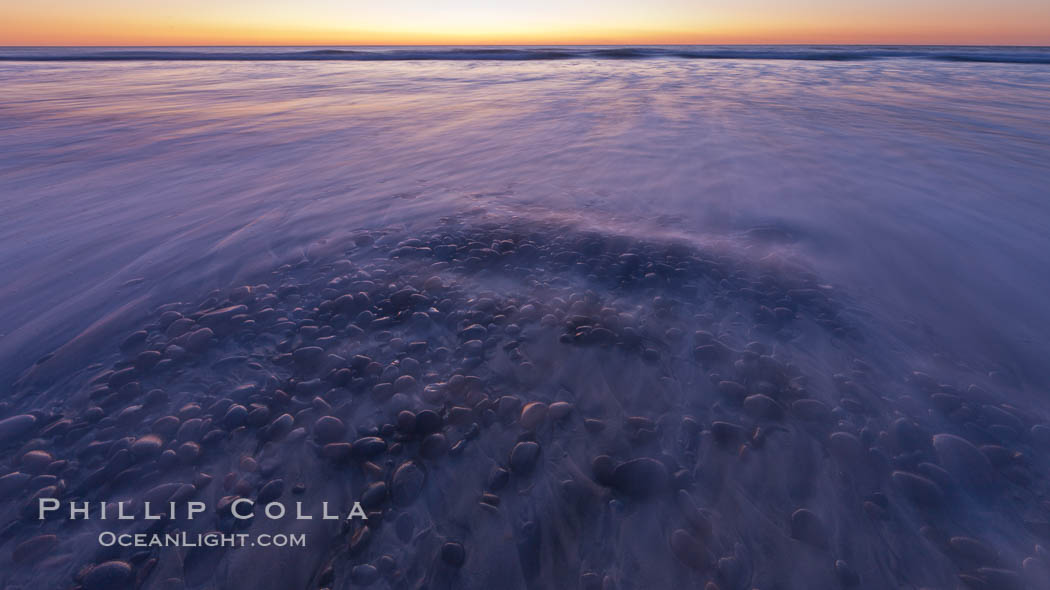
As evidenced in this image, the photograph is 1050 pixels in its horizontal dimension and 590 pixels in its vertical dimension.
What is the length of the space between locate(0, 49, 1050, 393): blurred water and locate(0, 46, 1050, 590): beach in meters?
0.04

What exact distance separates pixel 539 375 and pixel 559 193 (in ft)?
8.93

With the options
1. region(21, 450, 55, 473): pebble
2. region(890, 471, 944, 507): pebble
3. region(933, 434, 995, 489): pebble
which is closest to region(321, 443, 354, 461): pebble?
region(21, 450, 55, 473): pebble

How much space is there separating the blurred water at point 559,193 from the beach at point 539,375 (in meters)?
0.04

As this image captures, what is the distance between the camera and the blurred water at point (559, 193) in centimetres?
268

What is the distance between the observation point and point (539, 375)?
2115 millimetres

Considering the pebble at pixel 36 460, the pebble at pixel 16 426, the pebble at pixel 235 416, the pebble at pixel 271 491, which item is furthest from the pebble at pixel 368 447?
the pebble at pixel 16 426

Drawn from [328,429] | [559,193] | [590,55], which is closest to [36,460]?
[328,429]

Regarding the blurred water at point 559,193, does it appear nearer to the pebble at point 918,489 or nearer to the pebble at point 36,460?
the pebble at point 36,460

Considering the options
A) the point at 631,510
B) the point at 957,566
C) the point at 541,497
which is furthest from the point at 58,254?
the point at 957,566

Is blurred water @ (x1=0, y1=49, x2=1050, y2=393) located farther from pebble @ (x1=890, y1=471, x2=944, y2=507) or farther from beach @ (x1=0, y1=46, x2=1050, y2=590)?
pebble @ (x1=890, y1=471, x2=944, y2=507)

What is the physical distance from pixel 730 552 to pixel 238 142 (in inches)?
307

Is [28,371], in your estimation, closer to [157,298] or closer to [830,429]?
[157,298]

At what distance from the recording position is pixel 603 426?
185cm

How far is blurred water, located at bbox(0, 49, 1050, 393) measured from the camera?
2.68 metres
